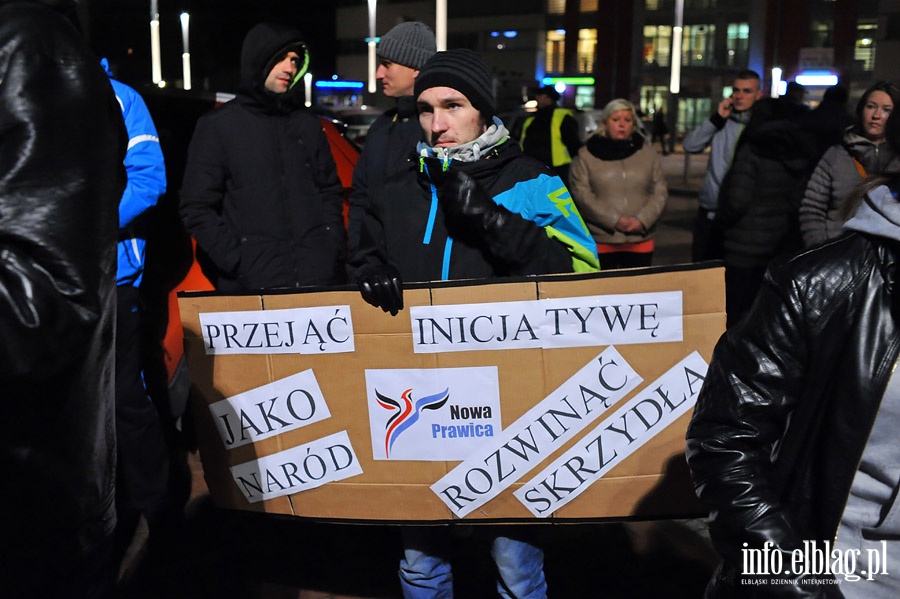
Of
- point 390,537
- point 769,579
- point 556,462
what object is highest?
point 769,579

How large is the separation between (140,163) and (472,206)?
1.80 metres

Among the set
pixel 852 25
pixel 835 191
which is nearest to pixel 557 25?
pixel 852 25

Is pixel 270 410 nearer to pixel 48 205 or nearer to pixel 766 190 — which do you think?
pixel 48 205

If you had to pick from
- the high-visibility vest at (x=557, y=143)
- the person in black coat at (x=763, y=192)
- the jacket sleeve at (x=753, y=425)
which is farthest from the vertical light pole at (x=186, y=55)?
the jacket sleeve at (x=753, y=425)

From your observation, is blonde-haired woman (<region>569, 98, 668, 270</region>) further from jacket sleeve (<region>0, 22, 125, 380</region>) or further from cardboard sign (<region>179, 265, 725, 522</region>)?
jacket sleeve (<region>0, 22, 125, 380</region>)

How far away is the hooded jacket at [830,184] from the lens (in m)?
5.74

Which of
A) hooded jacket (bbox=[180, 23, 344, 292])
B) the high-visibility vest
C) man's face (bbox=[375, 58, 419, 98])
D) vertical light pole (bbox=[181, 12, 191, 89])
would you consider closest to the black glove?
hooded jacket (bbox=[180, 23, 344, 292])

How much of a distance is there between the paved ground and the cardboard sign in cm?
71

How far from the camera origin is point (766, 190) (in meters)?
6.75

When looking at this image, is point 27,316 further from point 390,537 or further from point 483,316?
point 390,537

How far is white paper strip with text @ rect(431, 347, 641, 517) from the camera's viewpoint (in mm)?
2898

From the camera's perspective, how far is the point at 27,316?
151 cm

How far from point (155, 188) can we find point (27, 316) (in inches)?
101

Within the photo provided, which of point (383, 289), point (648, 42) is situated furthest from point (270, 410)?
point (648, 42)
